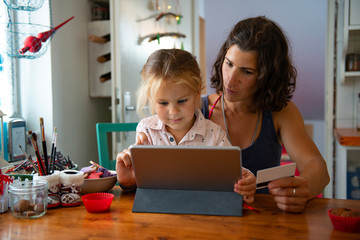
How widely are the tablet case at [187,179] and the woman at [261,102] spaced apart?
0.38 metres

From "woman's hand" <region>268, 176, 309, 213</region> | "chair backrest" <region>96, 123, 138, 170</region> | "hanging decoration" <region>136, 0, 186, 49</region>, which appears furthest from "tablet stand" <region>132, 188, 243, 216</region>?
"hanging decoration" <region>136, 0, 186, 49</region>

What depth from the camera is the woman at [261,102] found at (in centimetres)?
150

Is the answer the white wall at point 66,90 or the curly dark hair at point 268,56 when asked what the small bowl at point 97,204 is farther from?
the white wall at point 66,90

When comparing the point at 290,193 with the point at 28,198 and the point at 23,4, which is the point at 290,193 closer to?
the point at 28,198

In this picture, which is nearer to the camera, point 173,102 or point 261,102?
point 173,102

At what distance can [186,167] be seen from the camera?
1.07 m

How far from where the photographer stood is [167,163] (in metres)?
1.07

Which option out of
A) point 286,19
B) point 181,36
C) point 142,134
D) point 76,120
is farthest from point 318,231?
point 286,19

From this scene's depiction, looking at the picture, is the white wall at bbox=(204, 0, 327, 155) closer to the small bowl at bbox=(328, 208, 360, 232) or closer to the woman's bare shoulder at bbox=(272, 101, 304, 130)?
the woman's bare shoulder at bbox=(272, 101, 304, 130)

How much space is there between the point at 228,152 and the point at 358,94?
249 centimetres

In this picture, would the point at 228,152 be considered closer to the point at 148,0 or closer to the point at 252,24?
the point at 252,24

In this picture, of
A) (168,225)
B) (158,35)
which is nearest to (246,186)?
(168,225)

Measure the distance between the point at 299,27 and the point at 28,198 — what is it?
390 centimetres

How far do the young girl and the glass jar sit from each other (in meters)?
0.27
